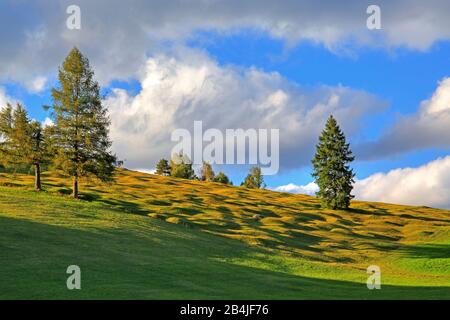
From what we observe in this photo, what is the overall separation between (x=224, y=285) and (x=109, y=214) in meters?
31.0

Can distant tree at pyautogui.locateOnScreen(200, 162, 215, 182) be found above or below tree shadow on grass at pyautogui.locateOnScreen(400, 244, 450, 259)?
above

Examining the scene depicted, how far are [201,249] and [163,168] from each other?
130 m

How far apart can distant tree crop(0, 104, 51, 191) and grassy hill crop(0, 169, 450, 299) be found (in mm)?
4275

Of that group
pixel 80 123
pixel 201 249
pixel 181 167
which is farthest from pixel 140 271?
pixel 181 167

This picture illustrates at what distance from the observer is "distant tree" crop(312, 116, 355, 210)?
331 feet

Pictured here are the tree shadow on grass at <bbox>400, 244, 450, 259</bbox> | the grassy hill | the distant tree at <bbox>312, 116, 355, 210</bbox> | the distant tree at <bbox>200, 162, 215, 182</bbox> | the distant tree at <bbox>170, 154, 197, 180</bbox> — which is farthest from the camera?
the distant tree at <bbox>200, 162, 215, 182</bbox>

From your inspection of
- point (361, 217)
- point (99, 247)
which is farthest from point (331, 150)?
point (99, 247)

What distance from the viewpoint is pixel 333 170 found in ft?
335

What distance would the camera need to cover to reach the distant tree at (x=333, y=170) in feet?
331

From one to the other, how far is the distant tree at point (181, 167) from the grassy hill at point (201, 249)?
7288cm

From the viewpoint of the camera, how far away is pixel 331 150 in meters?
103

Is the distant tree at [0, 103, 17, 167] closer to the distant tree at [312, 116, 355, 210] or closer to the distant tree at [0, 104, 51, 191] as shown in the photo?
the distant tree at [0, 104, 51, 191]

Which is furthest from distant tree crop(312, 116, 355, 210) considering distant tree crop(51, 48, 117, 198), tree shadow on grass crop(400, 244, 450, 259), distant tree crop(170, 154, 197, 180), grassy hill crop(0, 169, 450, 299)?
distant tree crop(170, 154, 197, 180)
